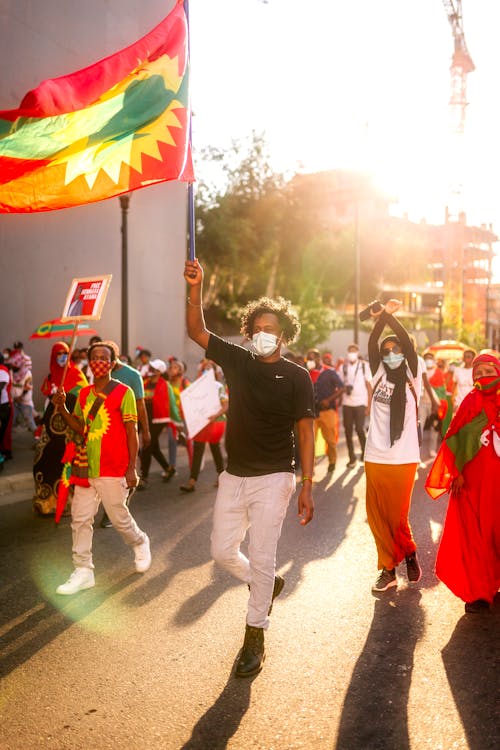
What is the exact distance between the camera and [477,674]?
3.90m

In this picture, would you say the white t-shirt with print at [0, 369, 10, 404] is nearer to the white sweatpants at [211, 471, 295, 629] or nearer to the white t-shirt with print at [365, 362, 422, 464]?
the white t-shirt with print at [365, 362, 422, 464]

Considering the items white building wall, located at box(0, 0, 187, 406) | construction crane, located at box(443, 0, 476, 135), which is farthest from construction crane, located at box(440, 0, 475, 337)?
white building wall, located at box(0, 0, 187, 406)

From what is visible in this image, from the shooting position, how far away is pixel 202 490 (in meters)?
9.61

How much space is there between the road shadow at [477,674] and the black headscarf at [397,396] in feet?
4.53

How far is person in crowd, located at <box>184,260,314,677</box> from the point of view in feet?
13.4

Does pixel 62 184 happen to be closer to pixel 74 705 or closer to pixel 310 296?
pixel 74 705

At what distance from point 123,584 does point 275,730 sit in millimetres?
2416

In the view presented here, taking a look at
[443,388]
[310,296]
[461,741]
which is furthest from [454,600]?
[310,296]

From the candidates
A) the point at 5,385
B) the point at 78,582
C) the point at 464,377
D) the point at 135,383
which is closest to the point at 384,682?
the point at 78,582

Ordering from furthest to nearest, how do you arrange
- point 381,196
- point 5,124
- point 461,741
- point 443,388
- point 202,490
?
point 381,196
point 443,388
point 202,490
point 5,124
point 461,741

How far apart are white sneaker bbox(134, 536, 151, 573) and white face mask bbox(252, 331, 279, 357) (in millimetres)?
2393

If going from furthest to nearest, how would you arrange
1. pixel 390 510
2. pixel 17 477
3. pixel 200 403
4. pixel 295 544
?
pixel 17 477
pixel 200 403
pixel 295 544
pixel 390 510

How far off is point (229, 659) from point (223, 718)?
2.28ft

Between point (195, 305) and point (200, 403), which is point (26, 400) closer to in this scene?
point (200, 403)
